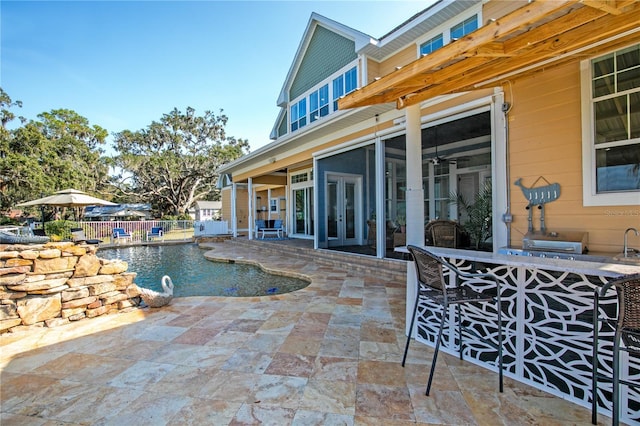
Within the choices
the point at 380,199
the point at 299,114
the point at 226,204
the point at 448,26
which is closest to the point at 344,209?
the point at 380,199

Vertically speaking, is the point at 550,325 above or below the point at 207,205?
below

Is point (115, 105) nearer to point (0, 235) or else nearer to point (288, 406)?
point (0, 235)

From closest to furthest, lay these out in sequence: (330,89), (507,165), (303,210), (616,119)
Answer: (616,119) → (507,165) → (330,89) → (303,210)

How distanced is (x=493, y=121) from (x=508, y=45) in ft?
7.66

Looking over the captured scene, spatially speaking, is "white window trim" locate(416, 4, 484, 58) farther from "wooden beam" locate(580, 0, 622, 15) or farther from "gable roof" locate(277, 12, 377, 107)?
"wooden beam" locate(580, 0, 622, 15)

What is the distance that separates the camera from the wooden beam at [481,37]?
1.61 metres

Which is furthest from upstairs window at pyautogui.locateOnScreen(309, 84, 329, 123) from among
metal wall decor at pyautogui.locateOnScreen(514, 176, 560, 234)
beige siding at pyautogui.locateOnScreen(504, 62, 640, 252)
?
metal wall decor at pyautogui.locateOnScreen(514, 176, 560, 234)

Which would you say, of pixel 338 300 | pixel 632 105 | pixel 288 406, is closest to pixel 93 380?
pixel 288 406

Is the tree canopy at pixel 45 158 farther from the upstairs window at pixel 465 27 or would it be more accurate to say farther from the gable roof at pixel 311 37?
the upstairs window at pixel 465 27

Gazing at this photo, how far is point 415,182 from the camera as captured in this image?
9.56ft

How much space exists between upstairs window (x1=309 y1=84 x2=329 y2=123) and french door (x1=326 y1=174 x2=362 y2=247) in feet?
7.72

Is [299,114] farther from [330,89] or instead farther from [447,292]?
[447,292]

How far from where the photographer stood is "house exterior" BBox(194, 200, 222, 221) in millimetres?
33241

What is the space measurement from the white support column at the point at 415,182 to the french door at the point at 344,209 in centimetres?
536
